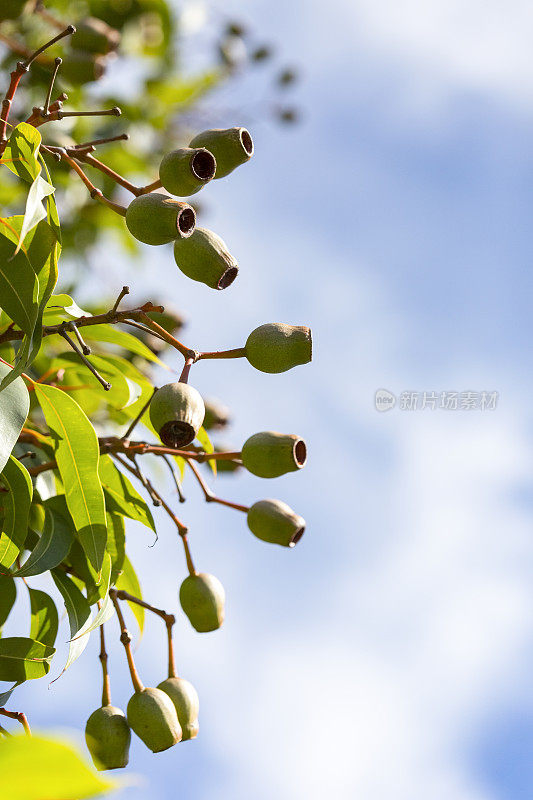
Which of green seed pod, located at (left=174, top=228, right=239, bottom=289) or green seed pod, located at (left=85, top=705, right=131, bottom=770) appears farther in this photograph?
green seed pod, located at (left=85, top=705, right=131, bottom=770)

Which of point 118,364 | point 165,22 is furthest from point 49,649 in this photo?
point 165,22

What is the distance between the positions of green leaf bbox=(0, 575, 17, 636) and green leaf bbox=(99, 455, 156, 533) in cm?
24

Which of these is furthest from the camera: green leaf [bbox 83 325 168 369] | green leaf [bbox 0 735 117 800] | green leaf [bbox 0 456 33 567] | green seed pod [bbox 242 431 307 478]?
green leaf [bbox 83 325 168 369]

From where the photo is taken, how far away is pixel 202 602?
1.94 metres

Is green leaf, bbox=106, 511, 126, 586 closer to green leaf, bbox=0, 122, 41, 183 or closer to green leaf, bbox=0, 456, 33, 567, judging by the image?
green leaf, bbox=0, 456, 33, 567

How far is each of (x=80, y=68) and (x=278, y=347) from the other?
77.9 inches

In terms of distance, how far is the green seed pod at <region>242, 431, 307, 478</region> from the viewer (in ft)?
5.75

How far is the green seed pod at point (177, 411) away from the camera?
1.58m

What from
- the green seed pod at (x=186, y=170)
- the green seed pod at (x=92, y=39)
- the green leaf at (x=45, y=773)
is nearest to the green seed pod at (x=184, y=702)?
the green seed pod at (x=186, y=170)

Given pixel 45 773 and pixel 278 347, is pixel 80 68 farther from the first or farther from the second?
pixel 45 773

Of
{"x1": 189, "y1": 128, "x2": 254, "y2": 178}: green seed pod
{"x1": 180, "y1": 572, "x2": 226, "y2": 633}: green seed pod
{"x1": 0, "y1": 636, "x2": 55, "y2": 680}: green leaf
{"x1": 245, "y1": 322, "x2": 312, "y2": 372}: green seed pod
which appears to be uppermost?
{"x1": 189, "y1": 128, "x2": 254, "y2": 178}: green seed pod

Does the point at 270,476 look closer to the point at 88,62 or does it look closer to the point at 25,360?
the point at 25,360

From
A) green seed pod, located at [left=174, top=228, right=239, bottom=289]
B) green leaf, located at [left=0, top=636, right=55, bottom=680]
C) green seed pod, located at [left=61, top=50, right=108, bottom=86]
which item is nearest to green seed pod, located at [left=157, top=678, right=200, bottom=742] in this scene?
green leaf, located at [left=0, top=636, right=55, bottom=680]

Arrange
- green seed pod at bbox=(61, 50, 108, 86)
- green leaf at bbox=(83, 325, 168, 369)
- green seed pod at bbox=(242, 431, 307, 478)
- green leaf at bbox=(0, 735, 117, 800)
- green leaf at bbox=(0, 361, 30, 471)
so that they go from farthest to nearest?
green seed pod at bbox=(61, 50, 108, 86), green leaf at bbox=(83, 325, 168, 369), green seed pod at bbox=(242, 431, 307, 478), green leaf at bbox=(0, 361, 30, 471), green leaf at bbox=(0, 735, 117, 800)
